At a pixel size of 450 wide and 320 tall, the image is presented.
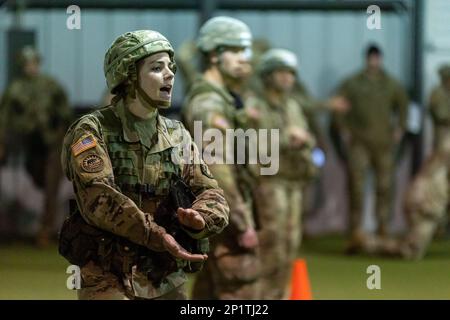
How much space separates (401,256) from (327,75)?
294cm

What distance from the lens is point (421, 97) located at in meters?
14.4

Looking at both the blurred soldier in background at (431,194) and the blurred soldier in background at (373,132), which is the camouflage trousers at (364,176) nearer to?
the blurred soldier in background at (373,132)

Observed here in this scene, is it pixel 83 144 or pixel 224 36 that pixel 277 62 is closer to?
pixel 224 36

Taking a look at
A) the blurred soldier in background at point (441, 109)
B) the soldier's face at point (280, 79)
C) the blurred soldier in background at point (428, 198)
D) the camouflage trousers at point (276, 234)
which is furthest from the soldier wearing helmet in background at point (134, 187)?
the blurred soldier in background at point (441, 109)

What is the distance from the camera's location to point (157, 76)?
521 cm

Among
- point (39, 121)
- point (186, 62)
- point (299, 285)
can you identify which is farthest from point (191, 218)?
point (39, 121)

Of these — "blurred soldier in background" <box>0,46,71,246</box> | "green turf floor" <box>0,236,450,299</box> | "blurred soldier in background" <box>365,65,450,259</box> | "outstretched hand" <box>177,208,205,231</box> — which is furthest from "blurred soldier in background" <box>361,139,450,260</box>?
"outstretched hand" <box>177,208,205,231</box>

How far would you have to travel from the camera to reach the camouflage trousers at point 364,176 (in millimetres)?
13438

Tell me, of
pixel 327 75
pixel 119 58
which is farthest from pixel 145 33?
pixel 327 75

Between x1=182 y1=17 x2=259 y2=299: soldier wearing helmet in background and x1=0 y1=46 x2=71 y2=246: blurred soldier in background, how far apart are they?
542 cm

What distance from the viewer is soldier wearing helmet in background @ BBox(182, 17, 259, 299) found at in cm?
723

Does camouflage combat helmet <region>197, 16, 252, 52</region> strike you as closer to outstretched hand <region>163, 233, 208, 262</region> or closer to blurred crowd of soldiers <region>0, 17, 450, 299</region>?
blurred crowd of soldiers <region>0, 17, 450, 299</region>

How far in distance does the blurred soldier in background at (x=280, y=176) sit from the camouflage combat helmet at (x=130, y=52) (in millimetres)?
3741
